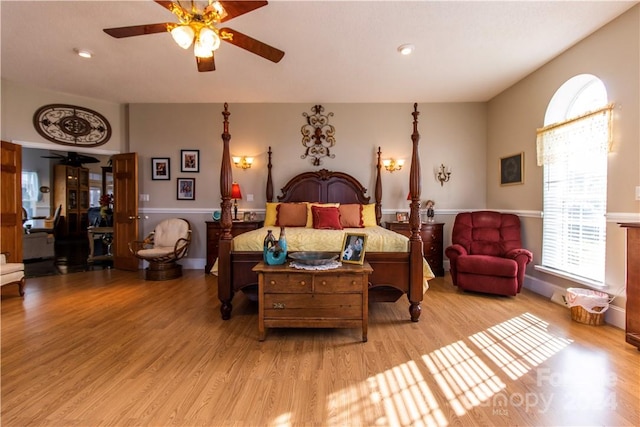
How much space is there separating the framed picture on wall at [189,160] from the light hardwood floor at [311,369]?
8.88 feet

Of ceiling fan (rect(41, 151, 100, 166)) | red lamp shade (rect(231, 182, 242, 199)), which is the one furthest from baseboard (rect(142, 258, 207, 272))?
ceiling fan (rect(41, 151, 100, 166))

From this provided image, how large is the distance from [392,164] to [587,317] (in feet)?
10.7

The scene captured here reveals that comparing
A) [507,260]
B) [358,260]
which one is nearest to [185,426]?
[358,260]

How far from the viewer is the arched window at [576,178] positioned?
3.07 m

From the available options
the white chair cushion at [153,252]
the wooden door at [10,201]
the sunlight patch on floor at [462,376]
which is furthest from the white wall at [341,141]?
the sunlight patch on floor at [462,376]

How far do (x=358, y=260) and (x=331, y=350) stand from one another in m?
0.76

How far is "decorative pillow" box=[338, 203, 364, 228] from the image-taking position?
444 centimetres

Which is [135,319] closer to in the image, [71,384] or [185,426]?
[71,384]

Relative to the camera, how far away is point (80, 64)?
377 centimetres

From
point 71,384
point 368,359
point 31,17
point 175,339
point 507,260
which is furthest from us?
point 507,260

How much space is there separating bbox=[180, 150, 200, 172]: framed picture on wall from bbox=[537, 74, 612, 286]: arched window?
205 inches

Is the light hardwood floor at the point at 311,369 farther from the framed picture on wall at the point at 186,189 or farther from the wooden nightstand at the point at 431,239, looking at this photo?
the framed picture on wall at the point at 186,189

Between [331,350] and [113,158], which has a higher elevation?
[113,158]

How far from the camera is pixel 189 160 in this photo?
17.3 ft
